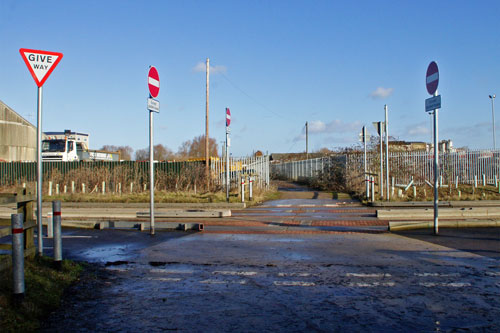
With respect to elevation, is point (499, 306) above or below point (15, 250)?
below

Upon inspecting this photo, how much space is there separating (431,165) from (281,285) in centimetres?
2537

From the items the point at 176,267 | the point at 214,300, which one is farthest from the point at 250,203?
the point at 214,300

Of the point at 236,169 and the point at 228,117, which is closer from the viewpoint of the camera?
the point at 228,117

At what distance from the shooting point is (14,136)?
47094mm

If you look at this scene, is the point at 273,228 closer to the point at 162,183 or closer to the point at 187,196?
the point at 187,196

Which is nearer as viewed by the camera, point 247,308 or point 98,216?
point 247,308

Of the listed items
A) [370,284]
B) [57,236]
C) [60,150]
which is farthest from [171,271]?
[60,150]

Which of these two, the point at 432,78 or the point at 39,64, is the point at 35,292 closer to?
the point at 39,64

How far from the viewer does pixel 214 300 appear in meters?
5.52

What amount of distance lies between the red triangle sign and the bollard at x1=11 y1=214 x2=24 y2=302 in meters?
2.98

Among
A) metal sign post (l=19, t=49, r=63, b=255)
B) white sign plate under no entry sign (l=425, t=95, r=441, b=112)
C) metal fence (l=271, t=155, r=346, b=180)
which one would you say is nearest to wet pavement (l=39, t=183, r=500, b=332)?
metal sign post (l=19, t=49, r=63, b=255)

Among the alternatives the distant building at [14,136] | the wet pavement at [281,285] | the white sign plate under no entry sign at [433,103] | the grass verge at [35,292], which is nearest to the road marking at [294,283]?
the wet pavement at [281,285]

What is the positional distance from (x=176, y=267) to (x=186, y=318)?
8.51 feet

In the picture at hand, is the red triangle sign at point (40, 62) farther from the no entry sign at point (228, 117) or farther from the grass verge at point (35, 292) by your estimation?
the no entry sign at point (228, 117)
